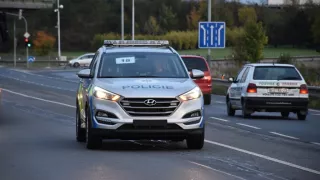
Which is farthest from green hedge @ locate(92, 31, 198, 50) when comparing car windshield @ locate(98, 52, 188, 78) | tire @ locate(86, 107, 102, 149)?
tire @ locate(86, 107, 102, 149)

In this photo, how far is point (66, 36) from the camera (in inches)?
4675

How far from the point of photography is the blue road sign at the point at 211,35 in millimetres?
41156

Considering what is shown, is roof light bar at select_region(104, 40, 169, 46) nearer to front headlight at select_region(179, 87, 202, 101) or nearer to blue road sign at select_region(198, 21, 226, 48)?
front headlight at select_region(179, 87, 202, 101)

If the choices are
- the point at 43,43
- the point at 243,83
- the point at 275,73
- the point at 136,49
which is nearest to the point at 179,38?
the point at 43,43

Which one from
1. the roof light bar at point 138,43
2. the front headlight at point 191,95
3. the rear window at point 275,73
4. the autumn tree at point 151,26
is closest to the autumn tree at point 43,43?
the autumn tree at point 151,26

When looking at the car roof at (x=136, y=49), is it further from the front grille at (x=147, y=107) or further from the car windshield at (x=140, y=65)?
the front grille at (x=147, y=107)

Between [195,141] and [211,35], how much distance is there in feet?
88.2

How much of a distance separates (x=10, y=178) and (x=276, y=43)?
80994mm

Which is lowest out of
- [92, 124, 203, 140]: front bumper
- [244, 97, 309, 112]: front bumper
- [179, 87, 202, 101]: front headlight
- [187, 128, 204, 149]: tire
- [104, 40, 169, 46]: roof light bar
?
[244, 97, 309, 112]: front bumper

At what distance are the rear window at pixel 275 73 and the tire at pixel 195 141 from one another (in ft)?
32.0

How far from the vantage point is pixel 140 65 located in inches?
604

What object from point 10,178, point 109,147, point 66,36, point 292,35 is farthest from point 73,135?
point 66,36

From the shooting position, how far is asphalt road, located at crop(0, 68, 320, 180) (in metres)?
11.8

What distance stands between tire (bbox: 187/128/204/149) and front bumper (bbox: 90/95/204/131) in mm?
281
